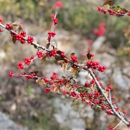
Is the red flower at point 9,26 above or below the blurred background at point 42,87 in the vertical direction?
below

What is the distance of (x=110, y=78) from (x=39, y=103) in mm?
2090

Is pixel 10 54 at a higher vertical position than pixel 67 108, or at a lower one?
higher

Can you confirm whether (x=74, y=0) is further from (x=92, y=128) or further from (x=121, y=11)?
(x=121, y=11)

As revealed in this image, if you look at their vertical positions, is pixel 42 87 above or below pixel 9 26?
above

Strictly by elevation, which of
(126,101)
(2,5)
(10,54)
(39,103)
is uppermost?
(2,5)

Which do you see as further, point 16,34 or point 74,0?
point 74,0

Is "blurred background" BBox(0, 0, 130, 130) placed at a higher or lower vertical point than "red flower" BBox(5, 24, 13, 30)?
higher

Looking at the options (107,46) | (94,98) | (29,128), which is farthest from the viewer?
(107,46)

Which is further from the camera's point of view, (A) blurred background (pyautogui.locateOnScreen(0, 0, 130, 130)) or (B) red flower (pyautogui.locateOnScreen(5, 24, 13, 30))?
(A) blurred background (pyautogui.locateOnScreen(0, 0, 130, 130))

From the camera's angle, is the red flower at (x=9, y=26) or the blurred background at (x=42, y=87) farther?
the blurred background at (x=42, y=87)

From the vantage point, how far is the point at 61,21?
12055 millimetres

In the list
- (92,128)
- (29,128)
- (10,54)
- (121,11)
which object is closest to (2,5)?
(10,54)

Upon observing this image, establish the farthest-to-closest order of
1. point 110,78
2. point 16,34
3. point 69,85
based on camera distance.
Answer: point 110,78
point 69,85
point 16,34

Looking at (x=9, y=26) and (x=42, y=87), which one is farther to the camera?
(x=42, y=87)
